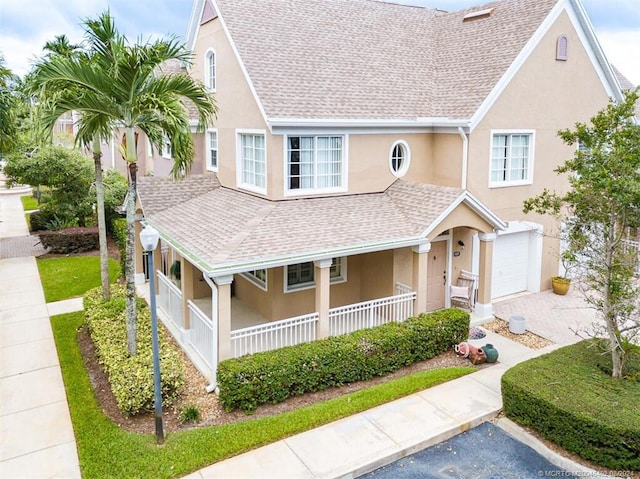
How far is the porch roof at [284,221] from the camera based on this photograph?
473 inches

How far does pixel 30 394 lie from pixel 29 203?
3577 cm

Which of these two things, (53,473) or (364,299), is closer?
(53,473)

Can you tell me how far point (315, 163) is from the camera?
15.4 meters

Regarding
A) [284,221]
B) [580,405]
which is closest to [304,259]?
[284,221]

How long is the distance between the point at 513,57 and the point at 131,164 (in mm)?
12573

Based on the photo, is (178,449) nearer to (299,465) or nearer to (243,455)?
(243,455)

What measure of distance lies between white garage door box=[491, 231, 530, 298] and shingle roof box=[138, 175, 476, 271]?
4.21m

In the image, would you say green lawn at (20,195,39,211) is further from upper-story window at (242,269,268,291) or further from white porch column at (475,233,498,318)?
white porch column at (475,233,498,318)

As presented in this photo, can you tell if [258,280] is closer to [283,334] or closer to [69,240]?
[283,334]

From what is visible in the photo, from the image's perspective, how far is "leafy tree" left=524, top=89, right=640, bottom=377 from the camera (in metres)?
10.0

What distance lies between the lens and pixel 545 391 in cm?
993

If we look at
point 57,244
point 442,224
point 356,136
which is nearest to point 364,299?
point 442,224

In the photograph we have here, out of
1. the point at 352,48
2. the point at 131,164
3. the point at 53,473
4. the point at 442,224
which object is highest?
the point at 352,48

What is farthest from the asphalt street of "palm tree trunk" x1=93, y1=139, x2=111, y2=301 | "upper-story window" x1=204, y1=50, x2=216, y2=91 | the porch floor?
"upper-story window" x1=204, y1=50, x2=216, y2=91
